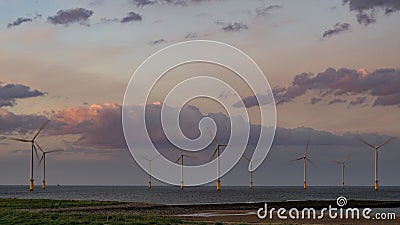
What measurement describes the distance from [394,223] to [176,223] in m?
28.4

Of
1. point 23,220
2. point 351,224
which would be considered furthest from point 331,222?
point 23,220

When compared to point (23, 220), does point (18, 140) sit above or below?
above

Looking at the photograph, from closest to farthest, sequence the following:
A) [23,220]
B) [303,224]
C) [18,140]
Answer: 1. [23,220]
2. [303,224]
3. [18,140]

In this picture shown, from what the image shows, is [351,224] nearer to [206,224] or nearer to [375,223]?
[375,223]

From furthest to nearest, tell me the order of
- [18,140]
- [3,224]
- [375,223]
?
[18,140]
[375,223]
[3,224]

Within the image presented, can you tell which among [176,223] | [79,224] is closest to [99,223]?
[79,224]

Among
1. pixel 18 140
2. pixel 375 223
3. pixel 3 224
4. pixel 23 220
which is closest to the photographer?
pixel 3 224

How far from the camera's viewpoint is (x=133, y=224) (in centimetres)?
6234

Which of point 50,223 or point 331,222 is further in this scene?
point 331,222

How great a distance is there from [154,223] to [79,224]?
739 centimetres

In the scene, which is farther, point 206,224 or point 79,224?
point 206,224

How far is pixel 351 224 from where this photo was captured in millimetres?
73500

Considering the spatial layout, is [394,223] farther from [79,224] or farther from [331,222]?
[79,224]

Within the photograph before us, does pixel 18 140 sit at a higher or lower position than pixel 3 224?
higher
